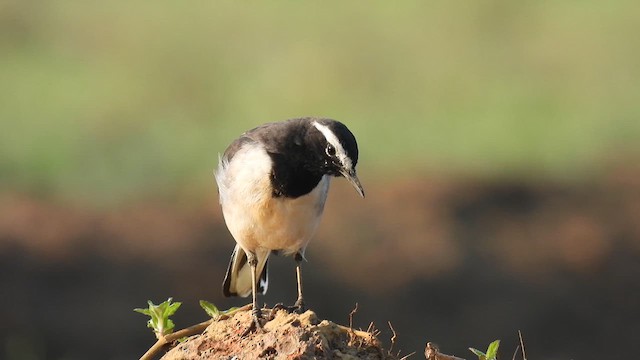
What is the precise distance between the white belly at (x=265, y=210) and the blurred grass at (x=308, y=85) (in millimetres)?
7784

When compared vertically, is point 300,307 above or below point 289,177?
below

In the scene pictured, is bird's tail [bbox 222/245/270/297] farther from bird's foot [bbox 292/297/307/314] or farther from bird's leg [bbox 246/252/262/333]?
bird's foot [bbox 292/297/307/314]

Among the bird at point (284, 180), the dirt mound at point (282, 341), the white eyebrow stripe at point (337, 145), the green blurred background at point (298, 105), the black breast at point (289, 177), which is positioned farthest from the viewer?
the green blurred background at point (298, 105)

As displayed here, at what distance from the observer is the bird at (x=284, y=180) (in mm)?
5551

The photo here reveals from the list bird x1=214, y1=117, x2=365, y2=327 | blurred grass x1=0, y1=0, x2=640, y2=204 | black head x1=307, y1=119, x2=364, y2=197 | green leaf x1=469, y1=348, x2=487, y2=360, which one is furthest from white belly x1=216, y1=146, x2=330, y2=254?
blurred grass x1=0, y1=0, x2=640, y2=204

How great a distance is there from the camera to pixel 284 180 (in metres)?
5.67

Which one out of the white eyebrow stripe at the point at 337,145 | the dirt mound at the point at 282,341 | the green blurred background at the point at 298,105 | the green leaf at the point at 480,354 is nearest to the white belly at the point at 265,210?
the white eyebrow stripe at the point at 337,145

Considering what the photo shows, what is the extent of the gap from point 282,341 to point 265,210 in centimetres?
135

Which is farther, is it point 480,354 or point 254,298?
point 254,298

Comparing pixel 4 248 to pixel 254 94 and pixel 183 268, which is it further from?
pixel 254 94

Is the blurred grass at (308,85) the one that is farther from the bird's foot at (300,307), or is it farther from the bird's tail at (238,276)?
the bird's foot at (300,307)

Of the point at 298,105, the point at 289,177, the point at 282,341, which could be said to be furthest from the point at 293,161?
the point at 298,105

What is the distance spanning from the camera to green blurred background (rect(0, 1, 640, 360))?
1343 centimetres

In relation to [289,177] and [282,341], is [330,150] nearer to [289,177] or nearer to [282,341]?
[289,177]
